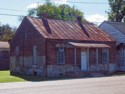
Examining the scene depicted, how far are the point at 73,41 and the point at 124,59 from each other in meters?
A: 9.30

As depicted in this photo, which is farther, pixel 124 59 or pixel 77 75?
pixel 124 59

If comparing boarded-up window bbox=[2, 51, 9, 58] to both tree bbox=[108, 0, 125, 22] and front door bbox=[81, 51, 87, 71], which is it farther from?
tree bbox=[108, 0, 125, 22]

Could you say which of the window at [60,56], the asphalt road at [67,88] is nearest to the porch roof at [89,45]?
the window at [60,56]

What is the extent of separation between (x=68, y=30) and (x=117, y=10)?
3566cm

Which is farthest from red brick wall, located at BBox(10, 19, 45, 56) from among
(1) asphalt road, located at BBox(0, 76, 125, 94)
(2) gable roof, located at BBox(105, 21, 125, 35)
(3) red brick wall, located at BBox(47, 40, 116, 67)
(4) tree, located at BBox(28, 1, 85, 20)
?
(4) tree, located at BBox(28, 1, 85, 20)

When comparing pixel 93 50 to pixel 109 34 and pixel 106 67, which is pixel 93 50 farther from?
pixel 109 34

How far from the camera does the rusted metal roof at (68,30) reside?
3806cm

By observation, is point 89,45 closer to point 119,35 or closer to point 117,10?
point 119,35

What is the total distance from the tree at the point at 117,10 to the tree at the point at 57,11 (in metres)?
13.3

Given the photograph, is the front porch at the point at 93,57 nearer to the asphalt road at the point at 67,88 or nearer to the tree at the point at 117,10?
the asphalt road at the point at 67,88

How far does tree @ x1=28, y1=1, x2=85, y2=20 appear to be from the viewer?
8181 cm

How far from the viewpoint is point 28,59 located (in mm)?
39875

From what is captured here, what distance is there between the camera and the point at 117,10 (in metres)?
74.4

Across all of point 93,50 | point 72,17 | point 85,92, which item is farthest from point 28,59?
Answer: point 72,17
